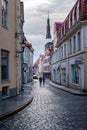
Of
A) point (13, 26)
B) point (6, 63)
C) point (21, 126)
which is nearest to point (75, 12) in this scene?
point (13, 26)

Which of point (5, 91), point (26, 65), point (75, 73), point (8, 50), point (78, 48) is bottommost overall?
point (5, 91)

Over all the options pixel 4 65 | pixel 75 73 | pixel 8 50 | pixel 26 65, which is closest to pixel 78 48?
pixel 75 73

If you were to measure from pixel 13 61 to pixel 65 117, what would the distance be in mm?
10261

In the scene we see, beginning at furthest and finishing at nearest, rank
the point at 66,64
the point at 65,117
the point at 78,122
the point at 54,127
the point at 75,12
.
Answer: the point at 66,64 → the point at 75,12 → the point at 65,117 → the point at 78,122 → the point at 54,127

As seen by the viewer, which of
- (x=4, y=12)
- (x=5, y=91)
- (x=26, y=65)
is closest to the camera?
(x=5, y=91)

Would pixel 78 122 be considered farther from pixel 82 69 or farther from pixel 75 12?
pixel 75 12

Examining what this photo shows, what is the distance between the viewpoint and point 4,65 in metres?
19.6

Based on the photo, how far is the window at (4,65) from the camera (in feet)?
63.0

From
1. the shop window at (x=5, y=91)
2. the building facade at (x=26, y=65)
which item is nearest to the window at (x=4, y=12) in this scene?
the shop window at (x=5, y=91)

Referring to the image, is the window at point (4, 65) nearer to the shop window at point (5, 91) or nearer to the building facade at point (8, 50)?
the building facade at point (8, 50)

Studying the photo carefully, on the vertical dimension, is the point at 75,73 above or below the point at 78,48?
below

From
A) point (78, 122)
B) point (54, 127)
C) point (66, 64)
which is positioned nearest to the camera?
point (54, 127)

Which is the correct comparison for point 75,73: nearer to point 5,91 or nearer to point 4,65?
point 5,91

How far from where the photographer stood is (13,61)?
21703 mm
